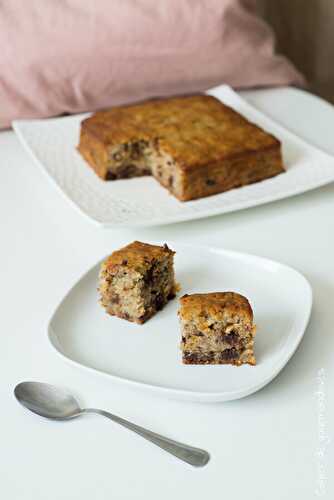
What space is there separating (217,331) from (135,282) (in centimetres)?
16

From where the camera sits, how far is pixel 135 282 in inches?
43.6

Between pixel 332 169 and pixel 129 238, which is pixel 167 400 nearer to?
pixel 129 238

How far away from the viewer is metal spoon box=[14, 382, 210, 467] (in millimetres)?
907

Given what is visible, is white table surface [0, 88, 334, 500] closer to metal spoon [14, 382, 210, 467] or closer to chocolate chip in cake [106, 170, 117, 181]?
metal spoon [14, 382, 210, 467]

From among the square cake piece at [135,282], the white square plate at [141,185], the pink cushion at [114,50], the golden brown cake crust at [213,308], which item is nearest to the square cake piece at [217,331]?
the golden brown cake crust at [213,308]

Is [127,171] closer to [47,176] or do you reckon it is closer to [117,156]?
[117,156]

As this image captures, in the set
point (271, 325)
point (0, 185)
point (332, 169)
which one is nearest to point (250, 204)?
point (332, 169)

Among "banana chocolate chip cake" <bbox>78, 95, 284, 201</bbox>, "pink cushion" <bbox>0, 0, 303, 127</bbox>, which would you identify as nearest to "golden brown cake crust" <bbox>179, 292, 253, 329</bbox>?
"banana chocolate chip cake" <bbox>78, 95, 284, 201</bbox>

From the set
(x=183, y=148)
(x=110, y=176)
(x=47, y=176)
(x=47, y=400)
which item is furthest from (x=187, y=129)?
(x=47, y=400)

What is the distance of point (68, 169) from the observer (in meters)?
1.63

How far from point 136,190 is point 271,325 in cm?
58

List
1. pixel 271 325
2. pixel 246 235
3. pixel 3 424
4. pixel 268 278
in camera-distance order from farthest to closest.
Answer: pixel 246 235 → pixel 268 278 → pixel 271 325 → pixel 3 424

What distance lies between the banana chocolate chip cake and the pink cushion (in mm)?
202

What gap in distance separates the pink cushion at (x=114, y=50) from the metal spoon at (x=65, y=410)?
1.04 metres
